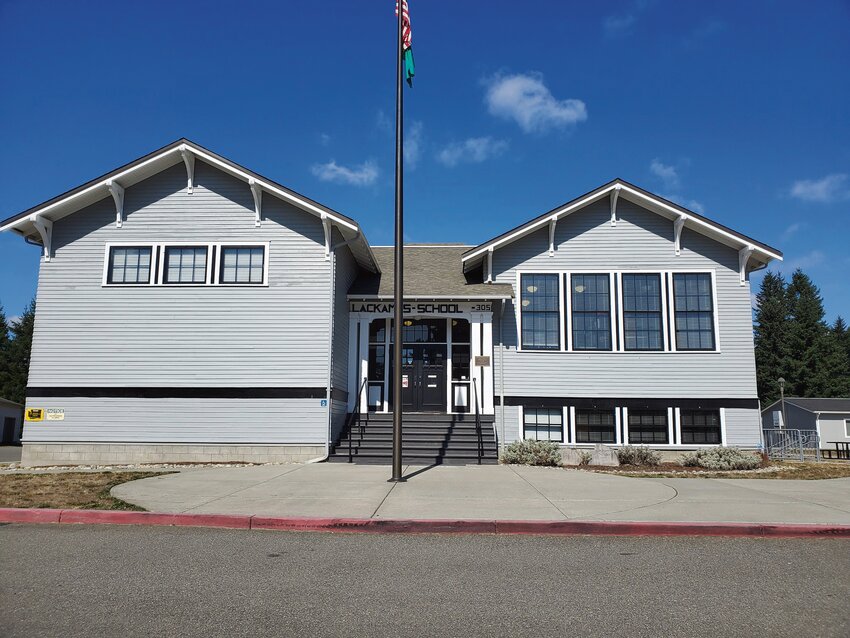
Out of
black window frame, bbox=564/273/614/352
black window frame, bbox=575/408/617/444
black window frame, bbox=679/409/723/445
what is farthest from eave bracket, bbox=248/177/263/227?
black window frame, bbox=679/409/723/445

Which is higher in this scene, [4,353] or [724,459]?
[4,353]

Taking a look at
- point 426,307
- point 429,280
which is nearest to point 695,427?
point 426,307

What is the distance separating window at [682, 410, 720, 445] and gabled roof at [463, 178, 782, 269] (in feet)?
15.8

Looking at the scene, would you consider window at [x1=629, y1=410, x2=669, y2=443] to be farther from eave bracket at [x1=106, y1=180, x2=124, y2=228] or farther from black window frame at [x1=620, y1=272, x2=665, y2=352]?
eave bracket at [x1=106, y1=180, x2=124, y2=228]

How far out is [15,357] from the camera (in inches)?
2584

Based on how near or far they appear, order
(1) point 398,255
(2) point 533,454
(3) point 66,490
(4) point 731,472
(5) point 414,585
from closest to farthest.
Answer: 1. (5) point 414,585
2. (3) point 66,490
3. (1) point 398,255
4. (4) point 731,472
5. (2) point 533,454

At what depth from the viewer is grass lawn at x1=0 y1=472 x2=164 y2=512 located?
9.38 metres

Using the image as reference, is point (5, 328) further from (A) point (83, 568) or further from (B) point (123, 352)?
(A) point (83, 568)

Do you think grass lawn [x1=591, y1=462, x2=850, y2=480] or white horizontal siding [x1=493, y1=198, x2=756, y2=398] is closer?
grass lawn [x1=591, y1=462, x2=850, y2=480]

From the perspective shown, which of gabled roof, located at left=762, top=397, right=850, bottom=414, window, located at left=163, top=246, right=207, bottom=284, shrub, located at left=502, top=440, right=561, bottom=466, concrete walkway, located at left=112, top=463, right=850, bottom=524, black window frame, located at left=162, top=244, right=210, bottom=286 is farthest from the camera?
gabled roof, located at left=762, top=397, right=850, bottom=414

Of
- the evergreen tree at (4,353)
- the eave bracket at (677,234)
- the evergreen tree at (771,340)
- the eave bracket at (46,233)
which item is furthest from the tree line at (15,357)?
the evergreen tree at (771,340)

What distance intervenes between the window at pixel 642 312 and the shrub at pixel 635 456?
10.1ft

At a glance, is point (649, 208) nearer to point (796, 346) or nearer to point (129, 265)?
point (129, 265)

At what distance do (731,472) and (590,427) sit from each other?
3.94m
